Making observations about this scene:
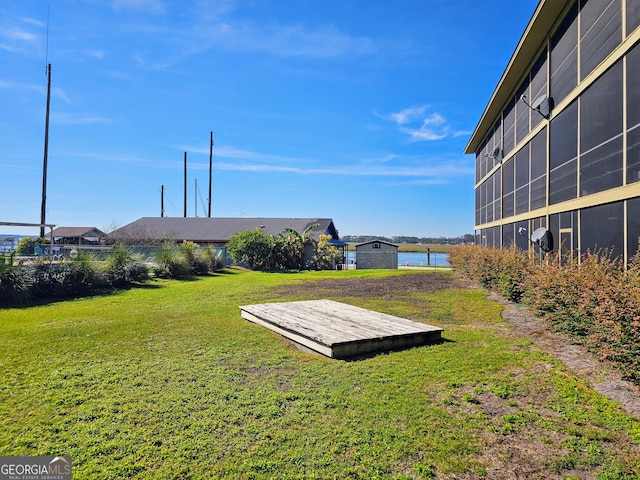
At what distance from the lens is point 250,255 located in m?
23.8

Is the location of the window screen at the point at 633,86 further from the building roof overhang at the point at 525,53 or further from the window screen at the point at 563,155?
the building roof overhang at the point at 525,53

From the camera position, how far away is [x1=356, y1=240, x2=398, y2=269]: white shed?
27.0 meters

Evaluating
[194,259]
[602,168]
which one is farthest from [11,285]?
[602,168]

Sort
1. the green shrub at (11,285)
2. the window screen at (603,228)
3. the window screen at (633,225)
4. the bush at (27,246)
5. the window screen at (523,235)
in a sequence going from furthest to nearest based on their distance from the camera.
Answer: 1. the bush at (27,246)
2. the window screen at (523,235)
3. the green shrub at (11,285)
4. the window screen at (603,228)
5. the window screen at (633,225)

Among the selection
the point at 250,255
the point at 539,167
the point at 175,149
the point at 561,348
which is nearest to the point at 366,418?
the point at 561,348

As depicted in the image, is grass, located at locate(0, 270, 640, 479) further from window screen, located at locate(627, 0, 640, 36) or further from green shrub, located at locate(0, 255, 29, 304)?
window screen, located at locate(627, 0, 640, 36)

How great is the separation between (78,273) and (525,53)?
56.8 ft

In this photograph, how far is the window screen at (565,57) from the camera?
9977 mm

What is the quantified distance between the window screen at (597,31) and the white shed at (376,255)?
60.1 ft

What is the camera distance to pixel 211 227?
1352 inches

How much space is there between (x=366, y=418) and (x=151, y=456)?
5.59 feet

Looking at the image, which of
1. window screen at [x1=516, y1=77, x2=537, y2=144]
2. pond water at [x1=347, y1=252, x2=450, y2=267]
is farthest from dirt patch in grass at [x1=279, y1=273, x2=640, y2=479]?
pond water at [x1=347, y1=252, x2=450, y2=267]

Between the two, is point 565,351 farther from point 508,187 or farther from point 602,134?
point 508,187

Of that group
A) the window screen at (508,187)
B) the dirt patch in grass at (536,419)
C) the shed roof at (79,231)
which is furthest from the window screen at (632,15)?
the shed roof at (79,231)
